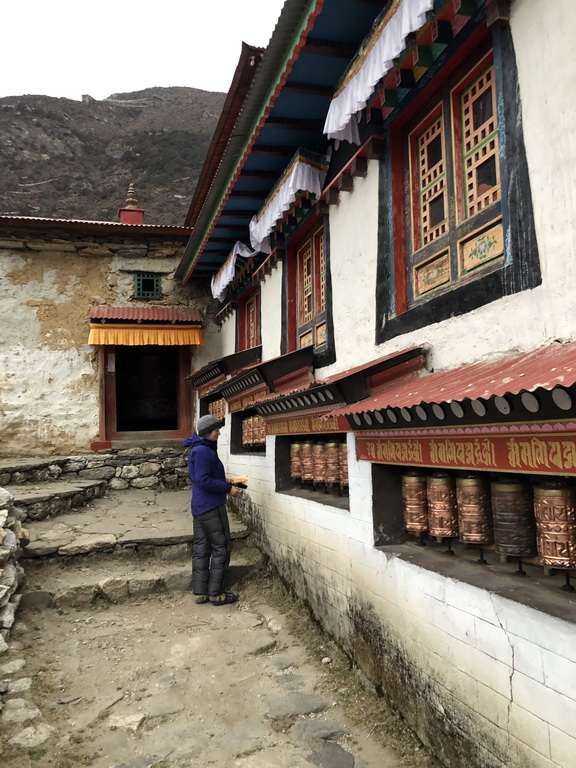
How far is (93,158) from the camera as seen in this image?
37344mm

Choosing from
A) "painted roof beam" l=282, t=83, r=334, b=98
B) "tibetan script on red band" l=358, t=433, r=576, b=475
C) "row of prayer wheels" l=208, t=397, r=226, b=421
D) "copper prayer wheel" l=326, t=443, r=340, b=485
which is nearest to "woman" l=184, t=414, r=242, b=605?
"copper prayer wheel" l=326, t=443, r=340, b=485

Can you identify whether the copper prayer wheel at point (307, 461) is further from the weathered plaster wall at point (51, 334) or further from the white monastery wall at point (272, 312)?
the weathered plaster wall at point (51, 334)

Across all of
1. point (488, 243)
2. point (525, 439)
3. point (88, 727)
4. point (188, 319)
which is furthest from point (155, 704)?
point (188, 319)

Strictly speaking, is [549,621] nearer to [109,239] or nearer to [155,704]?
[155,704]

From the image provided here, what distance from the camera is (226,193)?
234 inches

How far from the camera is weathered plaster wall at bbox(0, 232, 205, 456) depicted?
9117 millimetres

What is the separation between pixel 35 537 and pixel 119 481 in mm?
3462

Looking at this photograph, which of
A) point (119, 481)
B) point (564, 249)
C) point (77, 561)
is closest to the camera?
point (564, 249)

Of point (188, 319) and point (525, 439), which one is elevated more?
point (188, 319)

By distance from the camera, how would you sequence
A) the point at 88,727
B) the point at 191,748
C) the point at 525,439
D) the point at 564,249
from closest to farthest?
1. the point at 525,439
2. the point at 564,249
3. the point at 191,748
4. the point at 88,727

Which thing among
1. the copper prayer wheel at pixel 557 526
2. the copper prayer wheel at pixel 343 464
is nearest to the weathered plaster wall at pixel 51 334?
the copper prayer wheel at pixel 343 464

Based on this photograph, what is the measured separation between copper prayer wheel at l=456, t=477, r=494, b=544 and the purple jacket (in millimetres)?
2742

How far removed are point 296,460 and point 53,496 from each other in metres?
3.60

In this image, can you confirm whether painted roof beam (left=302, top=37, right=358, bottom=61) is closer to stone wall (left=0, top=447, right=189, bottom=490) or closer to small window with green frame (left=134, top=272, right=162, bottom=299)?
small window with green frame (left=134, top=272, right=162, bottom=299)
